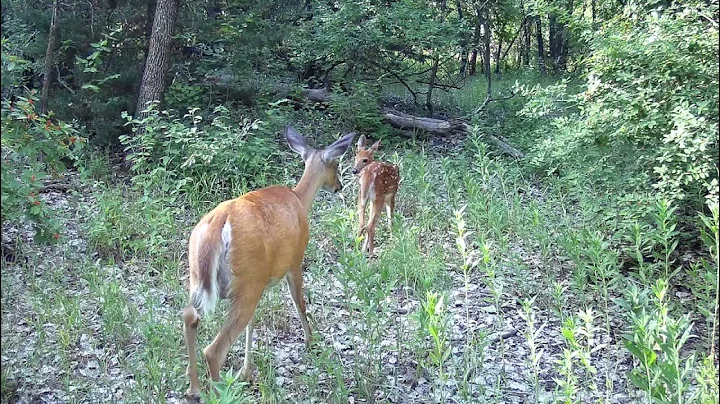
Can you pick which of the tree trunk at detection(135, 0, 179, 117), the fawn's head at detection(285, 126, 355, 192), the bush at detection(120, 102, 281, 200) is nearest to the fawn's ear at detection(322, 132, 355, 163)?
the fawn's head at detection(285, 126, 355, 192)

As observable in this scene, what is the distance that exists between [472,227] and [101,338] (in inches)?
153

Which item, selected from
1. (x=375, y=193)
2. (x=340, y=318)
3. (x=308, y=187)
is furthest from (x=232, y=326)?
(x=375, y=193)

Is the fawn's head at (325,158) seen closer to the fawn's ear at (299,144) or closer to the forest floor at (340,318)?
the fawn's ear at (299,144)

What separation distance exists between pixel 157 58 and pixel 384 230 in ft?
14.2

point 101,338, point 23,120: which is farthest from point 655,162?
point 23,120

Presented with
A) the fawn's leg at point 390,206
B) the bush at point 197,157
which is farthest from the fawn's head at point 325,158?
the bush at point 197,157

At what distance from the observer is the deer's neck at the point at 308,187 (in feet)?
16.3

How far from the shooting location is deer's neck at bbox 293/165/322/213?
16.3ft

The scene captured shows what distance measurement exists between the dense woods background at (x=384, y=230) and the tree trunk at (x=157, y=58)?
0.03m

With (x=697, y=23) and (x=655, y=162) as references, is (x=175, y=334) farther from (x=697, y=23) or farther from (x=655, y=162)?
(x=697, y=23)

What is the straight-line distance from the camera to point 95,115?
8.95 meters

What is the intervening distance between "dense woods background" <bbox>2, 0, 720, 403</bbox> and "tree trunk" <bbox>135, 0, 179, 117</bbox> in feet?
0.10

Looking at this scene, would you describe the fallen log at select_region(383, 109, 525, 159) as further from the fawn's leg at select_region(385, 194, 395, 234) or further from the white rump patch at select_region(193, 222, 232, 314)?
the white rump patch at select_region(193, 222, 232, 314)

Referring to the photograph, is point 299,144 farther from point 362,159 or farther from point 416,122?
point 416,122
